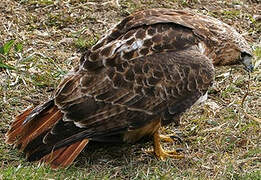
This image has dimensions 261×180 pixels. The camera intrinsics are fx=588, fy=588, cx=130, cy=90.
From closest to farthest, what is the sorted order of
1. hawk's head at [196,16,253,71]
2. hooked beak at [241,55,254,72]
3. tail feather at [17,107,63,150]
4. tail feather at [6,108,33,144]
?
tail feather at [17,107,63,150] → tail feather at [6,108,33,144] → hawk's head at [196,16,253,71] → hooked beak at [241,55,254,72]

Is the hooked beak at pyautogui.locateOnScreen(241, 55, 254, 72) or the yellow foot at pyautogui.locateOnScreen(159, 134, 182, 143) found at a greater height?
the hooked beak at pyautogui.locateOnScreen(241, 55, 254, 72)

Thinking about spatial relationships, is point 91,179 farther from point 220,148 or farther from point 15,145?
point 220,148

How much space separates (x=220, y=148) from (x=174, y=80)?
0.98 meters

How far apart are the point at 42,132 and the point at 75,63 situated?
1.92m

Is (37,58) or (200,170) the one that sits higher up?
(37,58)

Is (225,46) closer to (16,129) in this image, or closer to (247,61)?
(247,61)

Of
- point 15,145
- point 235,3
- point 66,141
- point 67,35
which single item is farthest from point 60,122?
point 235,3

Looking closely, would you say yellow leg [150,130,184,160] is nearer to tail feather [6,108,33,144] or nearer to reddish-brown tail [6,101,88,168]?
reddish-brown tail [6,101,88,168]

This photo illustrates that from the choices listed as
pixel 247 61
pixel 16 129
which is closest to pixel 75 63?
pixel 16 129

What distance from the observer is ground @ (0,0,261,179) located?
527 centimetres

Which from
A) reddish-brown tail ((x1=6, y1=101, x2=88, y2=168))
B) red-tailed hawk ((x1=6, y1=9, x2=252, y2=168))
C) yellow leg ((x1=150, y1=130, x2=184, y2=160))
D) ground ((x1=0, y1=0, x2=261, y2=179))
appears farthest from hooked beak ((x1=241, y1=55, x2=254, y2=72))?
reddish-brown tail ((x1=6, y1=101, x2=88, y2=168))

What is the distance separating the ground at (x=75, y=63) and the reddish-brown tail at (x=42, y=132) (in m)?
0.10

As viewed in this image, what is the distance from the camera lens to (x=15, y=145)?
5.39m

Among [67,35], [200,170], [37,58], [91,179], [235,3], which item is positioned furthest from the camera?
[235,3]
